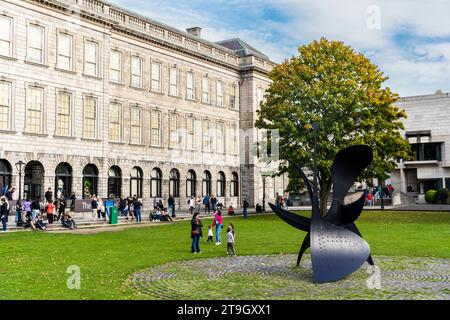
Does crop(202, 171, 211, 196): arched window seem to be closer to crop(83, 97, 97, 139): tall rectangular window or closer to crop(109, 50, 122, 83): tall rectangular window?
crop(109, 50, 122, 83): tall rectangular window

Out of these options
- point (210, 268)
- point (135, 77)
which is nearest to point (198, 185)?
point (135, 77)

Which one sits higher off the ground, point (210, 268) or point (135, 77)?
point (135, 77)

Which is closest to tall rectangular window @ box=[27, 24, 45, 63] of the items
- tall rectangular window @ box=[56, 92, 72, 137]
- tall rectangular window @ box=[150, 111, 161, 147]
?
tall rectangular window @ box=[56, 92, 72, 137]

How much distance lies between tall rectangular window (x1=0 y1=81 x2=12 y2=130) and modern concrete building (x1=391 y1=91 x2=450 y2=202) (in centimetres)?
5201

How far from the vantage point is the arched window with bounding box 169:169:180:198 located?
168 ft

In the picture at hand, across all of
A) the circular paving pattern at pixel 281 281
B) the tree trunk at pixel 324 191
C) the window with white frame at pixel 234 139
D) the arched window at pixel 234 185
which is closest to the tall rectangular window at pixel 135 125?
the window with white frame at pixel 234 139

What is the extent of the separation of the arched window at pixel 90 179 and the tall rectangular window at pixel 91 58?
7.82 metres

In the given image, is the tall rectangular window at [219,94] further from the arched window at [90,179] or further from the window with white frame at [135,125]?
the arched window at [90,179]

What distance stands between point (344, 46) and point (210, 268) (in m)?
26.6

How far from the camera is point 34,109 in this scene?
38.5 meters

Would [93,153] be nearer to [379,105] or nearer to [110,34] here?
[110,34]

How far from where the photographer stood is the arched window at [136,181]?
153ft

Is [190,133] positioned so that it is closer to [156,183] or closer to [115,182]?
[156,183]
